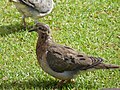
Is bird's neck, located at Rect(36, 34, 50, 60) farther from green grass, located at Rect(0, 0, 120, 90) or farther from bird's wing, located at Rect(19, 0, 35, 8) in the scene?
bird's wing, located at Rect(19, 0, 35, 8)

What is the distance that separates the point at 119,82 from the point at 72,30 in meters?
2.23

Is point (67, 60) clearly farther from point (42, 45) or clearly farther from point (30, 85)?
point (30, 85)

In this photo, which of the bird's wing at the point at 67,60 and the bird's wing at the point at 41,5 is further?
the bird's wing at the point at 41,5

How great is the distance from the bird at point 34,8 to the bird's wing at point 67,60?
6.68 feet

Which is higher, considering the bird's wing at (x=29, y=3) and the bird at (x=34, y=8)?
the bird's wing at (x=29, y=3)

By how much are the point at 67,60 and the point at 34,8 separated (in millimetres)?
2343

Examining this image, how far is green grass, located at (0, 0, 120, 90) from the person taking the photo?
279 inches

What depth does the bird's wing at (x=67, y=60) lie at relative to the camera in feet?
22.0

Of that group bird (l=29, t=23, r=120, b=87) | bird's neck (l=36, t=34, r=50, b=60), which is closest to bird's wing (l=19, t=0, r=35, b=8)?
bird's neck (l=36, t=34, r=50, b=60)

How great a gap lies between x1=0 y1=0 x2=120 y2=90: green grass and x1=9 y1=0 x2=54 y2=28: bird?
36cm

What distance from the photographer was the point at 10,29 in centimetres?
899

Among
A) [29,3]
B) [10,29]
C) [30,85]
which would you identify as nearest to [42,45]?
[30,85]

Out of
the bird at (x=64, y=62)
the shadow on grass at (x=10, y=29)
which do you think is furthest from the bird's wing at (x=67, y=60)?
the shadow on grass at (x=10, y=29)

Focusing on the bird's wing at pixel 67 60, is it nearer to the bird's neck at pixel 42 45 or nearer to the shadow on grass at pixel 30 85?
the bird's neck at pixel 42 45
